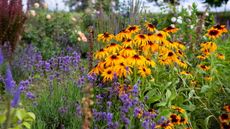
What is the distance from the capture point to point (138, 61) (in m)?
3.21

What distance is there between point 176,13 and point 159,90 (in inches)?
175

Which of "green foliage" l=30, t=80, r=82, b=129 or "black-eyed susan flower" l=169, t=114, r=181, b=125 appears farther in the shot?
"green foliage" l=30, t=80, r=82, b=129

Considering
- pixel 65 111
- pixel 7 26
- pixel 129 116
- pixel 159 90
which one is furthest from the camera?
pixel 7 26

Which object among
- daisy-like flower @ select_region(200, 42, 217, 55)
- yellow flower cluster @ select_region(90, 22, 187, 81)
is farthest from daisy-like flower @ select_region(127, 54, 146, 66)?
daisy-like flower @ select_region(200, 42, 217, 55)

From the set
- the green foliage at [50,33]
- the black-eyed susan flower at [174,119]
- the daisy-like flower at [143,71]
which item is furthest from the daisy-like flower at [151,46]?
the green foliage at [50,33]

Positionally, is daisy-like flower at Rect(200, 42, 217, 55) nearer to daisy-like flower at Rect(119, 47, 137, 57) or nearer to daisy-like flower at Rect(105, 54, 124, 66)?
daisy-like flower at Rect(119, 47, 137, 57)

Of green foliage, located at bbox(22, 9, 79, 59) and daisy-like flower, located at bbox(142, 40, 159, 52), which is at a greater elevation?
daisy-like flower, located at bbox(142, 40, 159, 52)

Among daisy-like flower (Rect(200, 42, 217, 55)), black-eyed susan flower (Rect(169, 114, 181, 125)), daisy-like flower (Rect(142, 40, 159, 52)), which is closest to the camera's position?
black-eyed susan flower (Rect(169, 114, 181, 125))

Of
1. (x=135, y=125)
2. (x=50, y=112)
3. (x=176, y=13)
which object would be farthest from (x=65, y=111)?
(x=176, y=13)

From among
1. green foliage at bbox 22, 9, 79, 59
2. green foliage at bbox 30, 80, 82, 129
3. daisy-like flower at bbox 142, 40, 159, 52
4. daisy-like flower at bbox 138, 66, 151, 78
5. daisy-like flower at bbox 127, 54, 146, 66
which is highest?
daisy-like flower at bbox 142, 40, 159, 52

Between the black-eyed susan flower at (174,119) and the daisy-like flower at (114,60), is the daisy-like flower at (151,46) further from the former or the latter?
the black-eyed susan flower at (174,119)

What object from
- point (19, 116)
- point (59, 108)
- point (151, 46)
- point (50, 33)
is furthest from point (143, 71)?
point (50, 33)

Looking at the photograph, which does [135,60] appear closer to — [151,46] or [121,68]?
[121,68]

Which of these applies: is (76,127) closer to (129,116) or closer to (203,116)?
(129,116)
